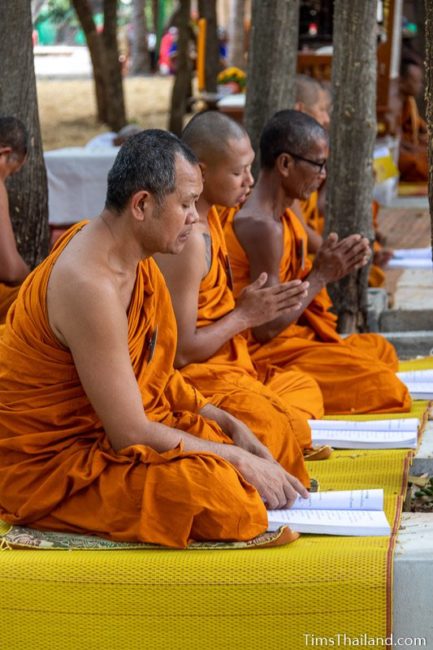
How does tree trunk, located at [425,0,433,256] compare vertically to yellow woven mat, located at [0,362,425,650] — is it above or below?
above

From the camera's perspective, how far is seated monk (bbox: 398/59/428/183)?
13438mm

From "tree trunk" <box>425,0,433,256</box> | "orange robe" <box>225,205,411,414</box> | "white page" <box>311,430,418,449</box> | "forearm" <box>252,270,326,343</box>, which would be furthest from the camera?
"forearm" <box>252,270,326,343</box>

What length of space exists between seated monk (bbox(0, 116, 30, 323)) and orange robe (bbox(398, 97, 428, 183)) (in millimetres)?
7903

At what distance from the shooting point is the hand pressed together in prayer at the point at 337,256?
5.54m

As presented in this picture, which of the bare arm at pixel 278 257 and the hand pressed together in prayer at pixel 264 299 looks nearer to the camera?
the hand pressed together in prayer at pixel 264 299

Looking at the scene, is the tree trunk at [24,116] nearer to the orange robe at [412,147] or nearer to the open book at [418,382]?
the open book at [418,382]

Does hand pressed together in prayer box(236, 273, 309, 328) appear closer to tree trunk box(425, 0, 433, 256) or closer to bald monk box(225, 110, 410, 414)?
bald monk box(225, 110, 410, 414)

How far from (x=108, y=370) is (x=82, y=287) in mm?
253

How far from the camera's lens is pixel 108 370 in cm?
350

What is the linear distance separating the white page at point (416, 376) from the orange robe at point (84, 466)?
7.41 feet

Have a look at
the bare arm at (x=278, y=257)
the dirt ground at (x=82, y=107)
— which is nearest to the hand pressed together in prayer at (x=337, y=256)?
the bare arm at (x=278, y=257)

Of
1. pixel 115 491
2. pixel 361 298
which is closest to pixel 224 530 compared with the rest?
pixel 115 491

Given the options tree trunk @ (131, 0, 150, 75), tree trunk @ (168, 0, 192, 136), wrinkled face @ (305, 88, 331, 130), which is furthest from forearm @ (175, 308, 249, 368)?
tree trunk @ (131, 0, 150, 75)

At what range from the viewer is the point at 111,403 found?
3539mm
